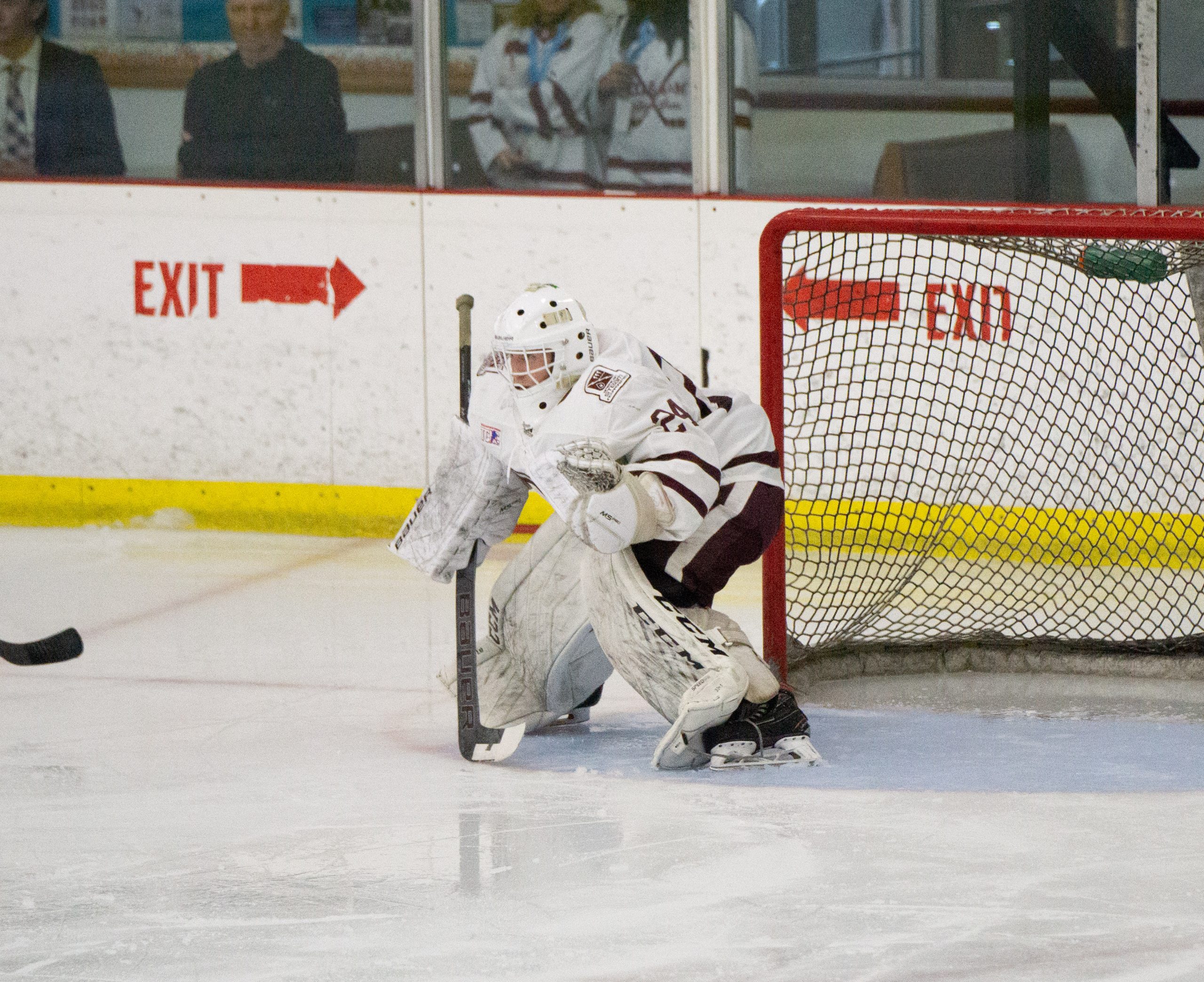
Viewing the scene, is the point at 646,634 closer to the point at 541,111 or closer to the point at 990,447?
the point at 990,447

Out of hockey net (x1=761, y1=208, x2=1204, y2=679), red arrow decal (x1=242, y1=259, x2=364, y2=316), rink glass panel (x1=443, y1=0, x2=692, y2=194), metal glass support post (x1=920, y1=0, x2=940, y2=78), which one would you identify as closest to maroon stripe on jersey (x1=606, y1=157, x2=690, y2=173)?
rink glass panel (x1=443, y1=0, x2=692, y2=194)

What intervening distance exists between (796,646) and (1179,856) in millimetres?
1179

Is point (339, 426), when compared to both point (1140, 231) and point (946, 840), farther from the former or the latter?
point (946, 840)

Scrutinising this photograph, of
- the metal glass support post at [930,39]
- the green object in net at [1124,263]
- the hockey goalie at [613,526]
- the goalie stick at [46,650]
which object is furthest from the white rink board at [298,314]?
the hockey goalie at [613,526]

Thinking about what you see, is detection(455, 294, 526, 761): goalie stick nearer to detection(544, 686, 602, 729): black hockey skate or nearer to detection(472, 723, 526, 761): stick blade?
detection(472, 723, 526, 761): stick blade

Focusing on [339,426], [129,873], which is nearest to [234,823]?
[129,873]

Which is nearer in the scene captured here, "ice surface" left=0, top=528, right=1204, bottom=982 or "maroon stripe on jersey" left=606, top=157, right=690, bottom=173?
"ice surface" left=0, top=528, right=1204, bottom=982

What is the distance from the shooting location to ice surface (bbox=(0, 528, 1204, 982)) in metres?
2.53

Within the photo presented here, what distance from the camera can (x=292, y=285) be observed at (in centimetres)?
555

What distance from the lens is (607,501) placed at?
10.2 ft

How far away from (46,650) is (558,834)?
140cm

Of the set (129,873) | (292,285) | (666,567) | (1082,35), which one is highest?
(1082,35)

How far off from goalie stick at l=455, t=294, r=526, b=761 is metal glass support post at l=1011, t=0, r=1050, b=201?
2.18 meters

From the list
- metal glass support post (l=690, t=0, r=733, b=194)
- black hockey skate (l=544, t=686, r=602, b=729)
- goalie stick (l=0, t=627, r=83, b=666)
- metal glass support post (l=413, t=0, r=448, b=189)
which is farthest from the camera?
metal glass support post (l=413, t=0, r=448, b=189)
